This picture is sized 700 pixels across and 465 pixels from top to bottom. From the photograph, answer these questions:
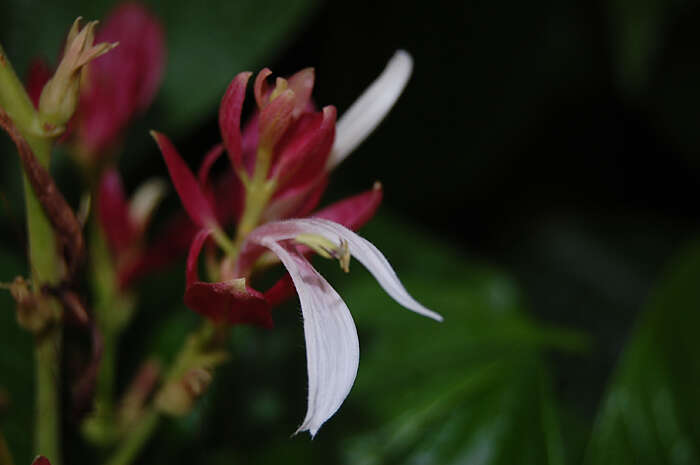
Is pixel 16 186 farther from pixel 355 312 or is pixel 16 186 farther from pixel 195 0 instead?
pixel 355 312

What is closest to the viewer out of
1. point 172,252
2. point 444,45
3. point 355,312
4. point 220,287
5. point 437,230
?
point 220,287

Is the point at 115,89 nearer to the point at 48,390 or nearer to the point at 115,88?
the point at 115,88

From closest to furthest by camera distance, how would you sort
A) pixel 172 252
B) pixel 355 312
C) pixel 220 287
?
pixel 220 287 → pixel 172 252 → pixel 355 312

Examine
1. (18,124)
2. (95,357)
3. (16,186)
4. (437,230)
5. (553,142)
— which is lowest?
(437,230)

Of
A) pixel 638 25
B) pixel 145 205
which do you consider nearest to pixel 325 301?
pixel 145 205

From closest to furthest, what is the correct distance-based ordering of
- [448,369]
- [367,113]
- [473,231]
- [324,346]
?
[324,346], [367,113], [448,369], [473,231]

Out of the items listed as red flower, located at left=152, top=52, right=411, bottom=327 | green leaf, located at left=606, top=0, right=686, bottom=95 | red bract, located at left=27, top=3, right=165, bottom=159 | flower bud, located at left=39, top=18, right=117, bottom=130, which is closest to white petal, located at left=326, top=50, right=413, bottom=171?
red flower, located at left=152, top=52, right=411, bottom=327

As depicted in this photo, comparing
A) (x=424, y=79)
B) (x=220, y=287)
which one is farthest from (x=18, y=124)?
(x=424, y=79)
